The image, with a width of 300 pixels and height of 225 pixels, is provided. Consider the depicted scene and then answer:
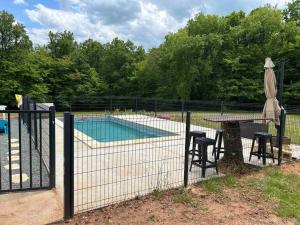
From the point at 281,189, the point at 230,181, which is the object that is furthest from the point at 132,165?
the point at 281,189

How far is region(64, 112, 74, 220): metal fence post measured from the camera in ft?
9.41

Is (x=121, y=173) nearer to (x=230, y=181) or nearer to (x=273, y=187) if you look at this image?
(x=230, y=181)

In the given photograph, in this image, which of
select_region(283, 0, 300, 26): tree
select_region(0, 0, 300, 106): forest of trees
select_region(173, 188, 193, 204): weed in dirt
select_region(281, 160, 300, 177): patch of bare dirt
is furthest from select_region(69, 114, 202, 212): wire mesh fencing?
select_region(283, 0, 300, 26): tree

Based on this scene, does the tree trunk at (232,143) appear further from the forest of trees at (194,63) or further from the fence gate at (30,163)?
the forest of trees at (194,63)

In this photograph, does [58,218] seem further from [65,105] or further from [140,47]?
[140,47]

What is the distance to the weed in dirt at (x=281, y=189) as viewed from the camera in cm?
332

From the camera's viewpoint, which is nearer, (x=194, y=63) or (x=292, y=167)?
(x=292, y=167)

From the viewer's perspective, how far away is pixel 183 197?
11.6 feet

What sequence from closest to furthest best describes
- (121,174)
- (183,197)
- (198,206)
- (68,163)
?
(68,163)
(198,206)
(183,197)
(121,174)

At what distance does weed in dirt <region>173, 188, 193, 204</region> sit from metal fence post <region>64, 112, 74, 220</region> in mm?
1279

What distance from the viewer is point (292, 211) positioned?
3264 millimetres

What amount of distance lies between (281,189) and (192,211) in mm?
1628

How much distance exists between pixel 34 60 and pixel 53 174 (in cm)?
1821

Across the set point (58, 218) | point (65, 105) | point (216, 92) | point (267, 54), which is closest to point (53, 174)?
point (58, 218)
